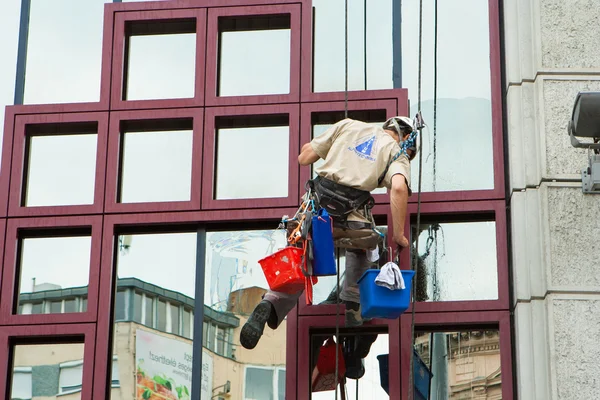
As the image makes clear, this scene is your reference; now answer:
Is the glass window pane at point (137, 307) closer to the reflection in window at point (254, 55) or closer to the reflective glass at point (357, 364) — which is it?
the reflective glass at point (357, 364)

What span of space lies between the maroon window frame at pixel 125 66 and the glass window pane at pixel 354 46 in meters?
0.96

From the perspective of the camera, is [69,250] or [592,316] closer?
[592,316]

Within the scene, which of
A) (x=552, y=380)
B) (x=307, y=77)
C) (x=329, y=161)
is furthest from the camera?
(x=307, y=77)

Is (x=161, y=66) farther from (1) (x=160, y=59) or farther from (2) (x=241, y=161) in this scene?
(2) (x=241, y=161)

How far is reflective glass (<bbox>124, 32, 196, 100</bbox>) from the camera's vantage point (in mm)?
12211

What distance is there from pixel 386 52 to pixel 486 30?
0.86 m

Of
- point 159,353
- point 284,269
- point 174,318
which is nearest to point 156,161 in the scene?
point 174,318

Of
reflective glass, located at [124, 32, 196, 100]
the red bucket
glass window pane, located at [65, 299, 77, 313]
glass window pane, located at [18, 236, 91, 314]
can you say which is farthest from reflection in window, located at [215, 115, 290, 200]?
glass window pane, located at [65, 299, 77, 313]

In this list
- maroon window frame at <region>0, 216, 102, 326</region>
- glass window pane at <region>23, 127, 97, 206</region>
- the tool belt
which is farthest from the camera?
glass window pane at <region>23, 127, 97, 206</region>

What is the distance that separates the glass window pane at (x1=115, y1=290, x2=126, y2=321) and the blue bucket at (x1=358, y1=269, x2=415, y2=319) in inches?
80.5

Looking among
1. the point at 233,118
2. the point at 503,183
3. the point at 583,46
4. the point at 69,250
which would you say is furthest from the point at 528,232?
the point at 69,250

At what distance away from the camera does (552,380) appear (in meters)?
10.4

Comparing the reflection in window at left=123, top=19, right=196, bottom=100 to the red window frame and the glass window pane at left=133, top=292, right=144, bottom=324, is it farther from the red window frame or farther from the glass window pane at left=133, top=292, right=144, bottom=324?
the glass window pane at left=133, top=292, right=144, bottom=324

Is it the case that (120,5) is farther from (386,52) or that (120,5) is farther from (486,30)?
(486,30)
